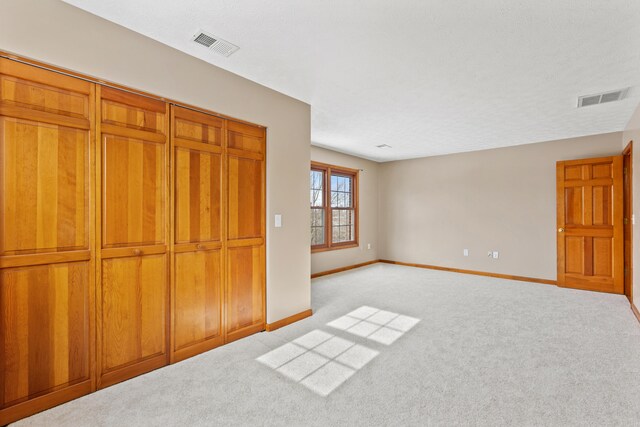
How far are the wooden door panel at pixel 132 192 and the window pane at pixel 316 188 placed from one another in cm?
364

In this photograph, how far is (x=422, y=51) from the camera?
2.39 metres

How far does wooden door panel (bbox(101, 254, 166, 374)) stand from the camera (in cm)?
210

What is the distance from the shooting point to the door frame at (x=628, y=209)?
3946 mm

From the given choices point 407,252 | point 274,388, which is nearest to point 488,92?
point 274,388

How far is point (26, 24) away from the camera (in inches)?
69.0

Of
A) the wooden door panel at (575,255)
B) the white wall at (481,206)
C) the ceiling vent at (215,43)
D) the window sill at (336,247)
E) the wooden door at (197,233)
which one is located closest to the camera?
the ceiling vent at (215,43)

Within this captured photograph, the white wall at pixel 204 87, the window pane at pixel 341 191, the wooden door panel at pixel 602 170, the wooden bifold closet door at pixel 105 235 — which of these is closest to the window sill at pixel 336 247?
the window pane at pixel 341 191

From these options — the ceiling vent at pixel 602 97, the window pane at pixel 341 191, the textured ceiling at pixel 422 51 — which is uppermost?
the textured ceiling at pixel 422 51

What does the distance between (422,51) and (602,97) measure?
2.38 metres

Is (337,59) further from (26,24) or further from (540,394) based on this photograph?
(540,394)

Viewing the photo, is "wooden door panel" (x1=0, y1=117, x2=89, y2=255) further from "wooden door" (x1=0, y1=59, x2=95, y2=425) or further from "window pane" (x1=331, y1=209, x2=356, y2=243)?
"window pane" (x1=331, y1=209, x2=356, y2=243)

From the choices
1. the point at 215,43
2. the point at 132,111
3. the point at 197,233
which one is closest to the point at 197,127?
the point at 132,111

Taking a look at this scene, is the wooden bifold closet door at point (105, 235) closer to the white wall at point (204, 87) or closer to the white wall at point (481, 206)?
the white wall at point (204, 87)

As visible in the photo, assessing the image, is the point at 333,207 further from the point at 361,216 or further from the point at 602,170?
the point at 602,170
